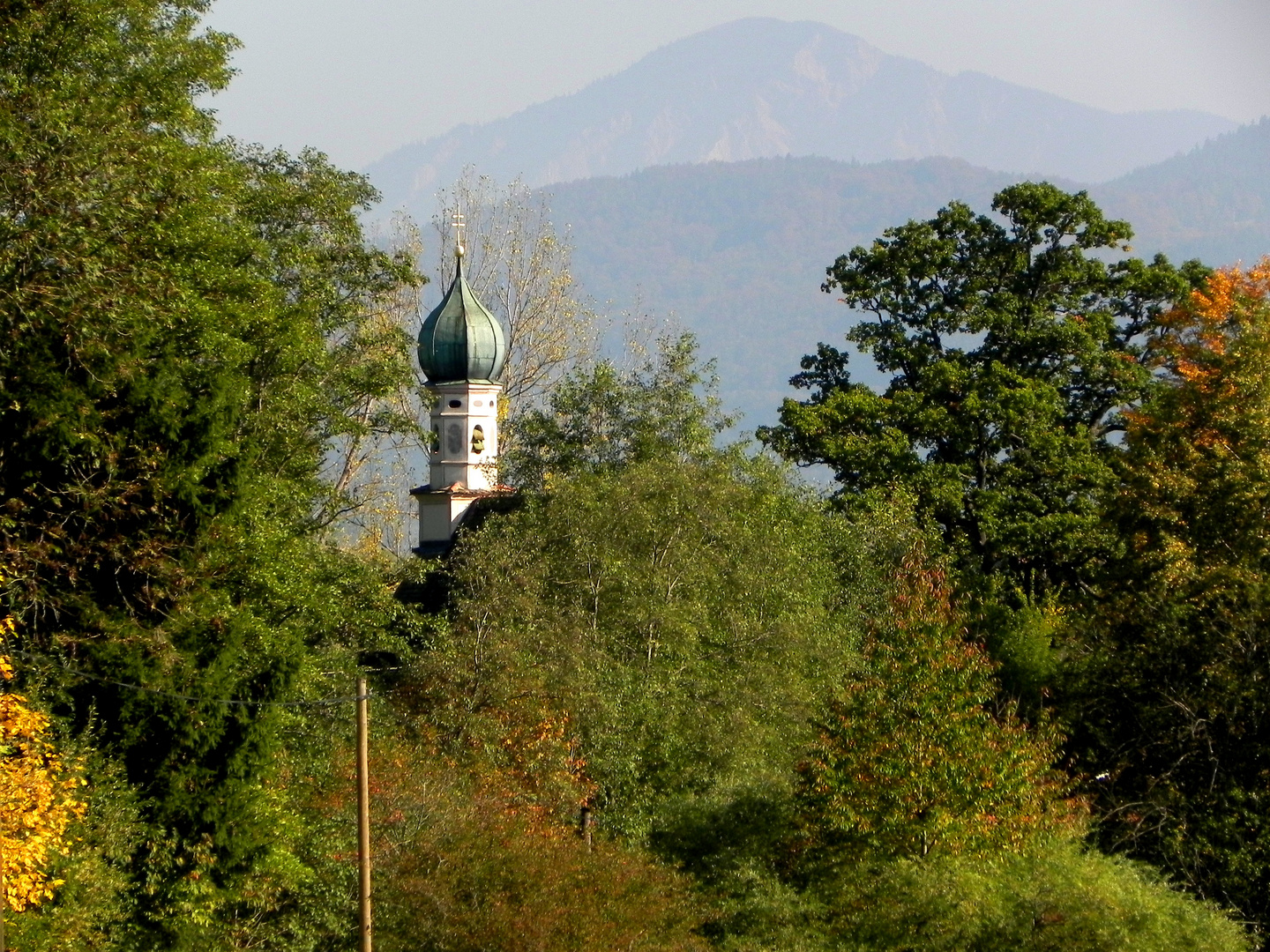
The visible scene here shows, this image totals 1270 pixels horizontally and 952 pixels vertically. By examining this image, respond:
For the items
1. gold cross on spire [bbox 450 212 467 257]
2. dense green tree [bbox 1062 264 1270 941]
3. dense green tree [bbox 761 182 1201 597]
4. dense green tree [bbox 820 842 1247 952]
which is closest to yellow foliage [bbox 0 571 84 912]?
dense green tree [bbox 820 842 1247 952]

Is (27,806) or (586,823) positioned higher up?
(27,806)

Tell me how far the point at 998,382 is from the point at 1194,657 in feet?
47.6

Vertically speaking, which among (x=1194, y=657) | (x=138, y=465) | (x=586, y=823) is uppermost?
(x=138, y=465)

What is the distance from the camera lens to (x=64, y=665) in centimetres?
2247

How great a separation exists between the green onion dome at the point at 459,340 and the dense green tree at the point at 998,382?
24.0ft

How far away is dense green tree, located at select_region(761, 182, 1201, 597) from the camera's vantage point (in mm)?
41688

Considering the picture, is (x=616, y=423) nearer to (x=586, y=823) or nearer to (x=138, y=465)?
(x=586, y=823)

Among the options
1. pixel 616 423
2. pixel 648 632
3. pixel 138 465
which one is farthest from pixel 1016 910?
pixel 616 423

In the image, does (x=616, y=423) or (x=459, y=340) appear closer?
(x=616, y=423)

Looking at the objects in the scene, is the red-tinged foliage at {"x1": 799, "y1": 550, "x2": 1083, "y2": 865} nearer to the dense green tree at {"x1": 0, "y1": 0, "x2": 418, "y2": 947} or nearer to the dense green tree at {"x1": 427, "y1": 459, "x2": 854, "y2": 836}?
the dense green tree at {"x1": 427, "y1": 459, "x2": 854, "y2": 836}

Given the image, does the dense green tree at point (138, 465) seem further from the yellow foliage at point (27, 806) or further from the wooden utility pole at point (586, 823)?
the wooden utility pole at point (586, 823)

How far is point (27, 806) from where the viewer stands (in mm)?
18875

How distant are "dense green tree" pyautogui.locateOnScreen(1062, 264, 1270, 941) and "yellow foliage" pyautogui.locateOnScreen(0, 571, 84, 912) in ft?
51.3

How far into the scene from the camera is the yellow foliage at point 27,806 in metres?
18.6
